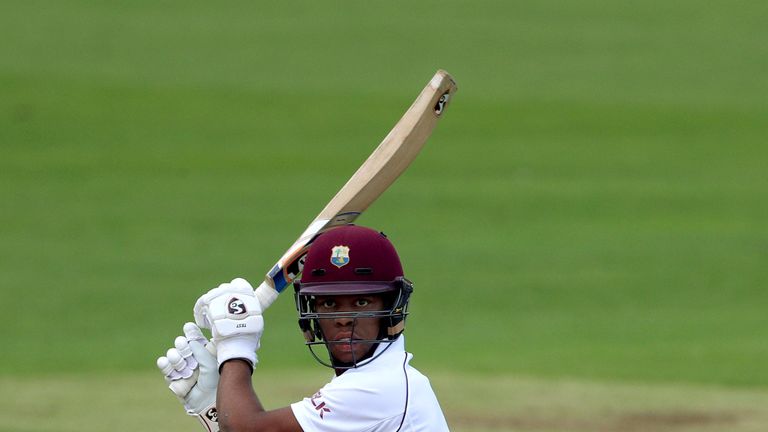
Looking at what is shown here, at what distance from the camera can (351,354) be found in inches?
140

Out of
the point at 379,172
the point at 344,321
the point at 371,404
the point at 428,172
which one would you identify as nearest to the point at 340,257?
the point at 344,321

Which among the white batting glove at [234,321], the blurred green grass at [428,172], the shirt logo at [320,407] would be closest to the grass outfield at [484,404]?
the blurred green grass at [428,172]

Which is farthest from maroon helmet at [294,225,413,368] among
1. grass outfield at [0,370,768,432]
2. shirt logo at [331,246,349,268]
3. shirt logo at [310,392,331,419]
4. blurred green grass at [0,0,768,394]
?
blurred green grass at [0,0,768,394]

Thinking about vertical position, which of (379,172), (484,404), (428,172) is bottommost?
(379,172)

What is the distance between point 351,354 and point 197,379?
0.55 m

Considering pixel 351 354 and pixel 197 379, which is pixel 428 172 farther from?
pixel 351 354

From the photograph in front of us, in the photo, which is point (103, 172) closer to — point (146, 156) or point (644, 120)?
point (146, 156)

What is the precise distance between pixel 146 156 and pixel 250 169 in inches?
58.8

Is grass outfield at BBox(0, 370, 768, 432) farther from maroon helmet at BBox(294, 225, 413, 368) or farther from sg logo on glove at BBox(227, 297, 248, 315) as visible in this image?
maroon helmet at BBox(294, 225, 413, 368)

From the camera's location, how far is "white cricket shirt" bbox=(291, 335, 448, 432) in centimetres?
351

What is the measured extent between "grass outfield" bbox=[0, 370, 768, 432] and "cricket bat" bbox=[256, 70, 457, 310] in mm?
4463

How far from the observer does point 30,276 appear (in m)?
13.4

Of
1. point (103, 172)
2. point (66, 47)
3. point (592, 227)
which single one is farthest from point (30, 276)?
point (66, 47)

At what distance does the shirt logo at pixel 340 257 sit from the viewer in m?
3.54
